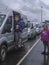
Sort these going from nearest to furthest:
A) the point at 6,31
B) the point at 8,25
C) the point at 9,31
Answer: the point at 6,31, the point at 8,25, the point at 9,31

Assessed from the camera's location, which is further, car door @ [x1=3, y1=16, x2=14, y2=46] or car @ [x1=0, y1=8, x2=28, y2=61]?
car door @ [x1=3, y1=16, x2=14, y2=46]

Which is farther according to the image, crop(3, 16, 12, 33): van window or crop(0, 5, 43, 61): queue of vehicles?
crop(3, 16, 12, 33): van window

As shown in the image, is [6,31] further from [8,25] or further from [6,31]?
[8,25]

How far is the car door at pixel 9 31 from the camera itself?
1157cm

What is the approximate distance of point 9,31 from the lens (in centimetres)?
1214

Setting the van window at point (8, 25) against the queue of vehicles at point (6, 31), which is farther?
the van window at point (8, 25)

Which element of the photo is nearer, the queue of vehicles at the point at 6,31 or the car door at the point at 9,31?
the queue of vehicles at the point at 6,31

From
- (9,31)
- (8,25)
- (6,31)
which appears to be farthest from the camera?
(9,31)

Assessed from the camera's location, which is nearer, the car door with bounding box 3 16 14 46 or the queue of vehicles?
the queue of vehicles

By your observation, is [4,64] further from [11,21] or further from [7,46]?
[11,21]

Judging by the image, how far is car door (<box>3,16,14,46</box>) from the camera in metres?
11.6

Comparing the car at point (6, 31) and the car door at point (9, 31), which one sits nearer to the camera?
the car at point (6, 31)

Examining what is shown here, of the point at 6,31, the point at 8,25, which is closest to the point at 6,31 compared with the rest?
the point at 6,31

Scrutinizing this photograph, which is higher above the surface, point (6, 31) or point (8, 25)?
point (8, 25)
